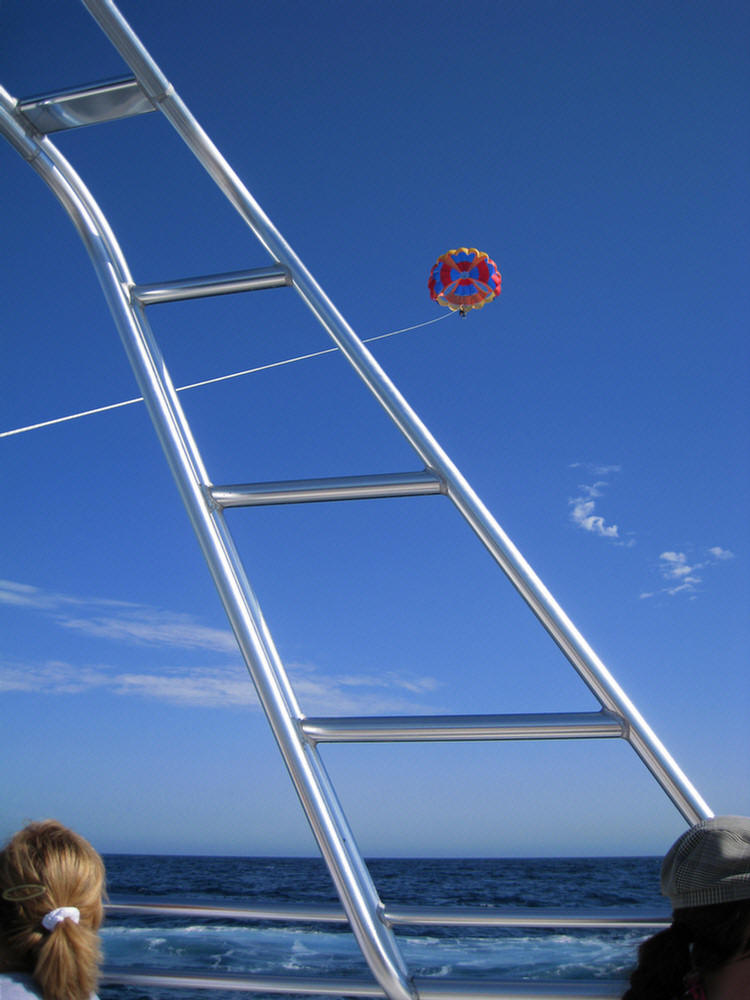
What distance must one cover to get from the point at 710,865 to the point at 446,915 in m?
0.55

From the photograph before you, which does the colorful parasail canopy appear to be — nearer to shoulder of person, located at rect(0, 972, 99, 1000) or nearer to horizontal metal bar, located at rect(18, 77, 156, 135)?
horizontal metal bar, located at rect(18, 77, 156, 135)

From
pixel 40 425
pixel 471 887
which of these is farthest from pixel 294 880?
pixel 40 425

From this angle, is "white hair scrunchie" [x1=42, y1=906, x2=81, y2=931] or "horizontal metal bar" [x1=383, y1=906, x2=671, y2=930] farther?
"horizontal metal bar" [x1=383, y1=906, x2=671, y2=930]

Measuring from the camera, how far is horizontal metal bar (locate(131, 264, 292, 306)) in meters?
2.03

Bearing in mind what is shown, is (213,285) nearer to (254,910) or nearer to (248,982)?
(254,910)

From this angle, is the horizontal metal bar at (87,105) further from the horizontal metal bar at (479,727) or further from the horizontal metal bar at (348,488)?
the horizontal metal bar at (479,727)

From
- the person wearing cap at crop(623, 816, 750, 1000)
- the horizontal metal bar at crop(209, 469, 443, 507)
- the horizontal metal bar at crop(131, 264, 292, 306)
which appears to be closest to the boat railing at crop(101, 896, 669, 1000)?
the person wearing cap at crop(623, 816, 750, 1000)

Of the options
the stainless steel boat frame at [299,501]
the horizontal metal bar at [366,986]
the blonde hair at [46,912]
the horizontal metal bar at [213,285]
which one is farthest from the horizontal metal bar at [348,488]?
the horizontal metal bar at [366,986]

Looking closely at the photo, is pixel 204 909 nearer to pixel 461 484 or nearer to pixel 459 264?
pixel 461 484

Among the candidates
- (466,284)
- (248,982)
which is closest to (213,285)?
(248,982)

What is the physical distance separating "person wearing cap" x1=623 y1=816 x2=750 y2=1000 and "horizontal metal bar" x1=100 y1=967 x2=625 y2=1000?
0.30 metres

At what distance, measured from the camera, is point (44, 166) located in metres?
2.18

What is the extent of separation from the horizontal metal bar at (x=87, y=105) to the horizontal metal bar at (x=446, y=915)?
74.0 inches

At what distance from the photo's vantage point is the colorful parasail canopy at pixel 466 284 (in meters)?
8.60
